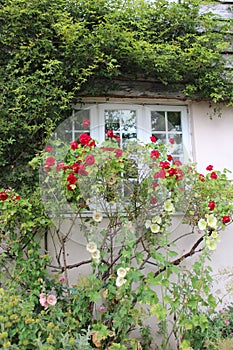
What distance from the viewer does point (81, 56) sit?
3.74 m

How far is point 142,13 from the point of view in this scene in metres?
3.99

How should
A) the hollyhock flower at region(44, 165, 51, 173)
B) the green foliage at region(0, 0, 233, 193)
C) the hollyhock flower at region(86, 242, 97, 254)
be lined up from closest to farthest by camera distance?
the hollyhock flower at region(86, 242, 97, 254)
the hollyhock flower at region(44, 165, 51, 173)
the green foliage at region(0, 0, 233, 193)

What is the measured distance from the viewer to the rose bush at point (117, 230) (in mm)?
2922

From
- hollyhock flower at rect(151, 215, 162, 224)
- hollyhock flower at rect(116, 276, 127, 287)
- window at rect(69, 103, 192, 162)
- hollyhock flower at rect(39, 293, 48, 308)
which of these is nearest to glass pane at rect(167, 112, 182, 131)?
window at rect(69, 103, 192, 162)

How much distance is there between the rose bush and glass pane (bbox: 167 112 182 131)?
84 cm

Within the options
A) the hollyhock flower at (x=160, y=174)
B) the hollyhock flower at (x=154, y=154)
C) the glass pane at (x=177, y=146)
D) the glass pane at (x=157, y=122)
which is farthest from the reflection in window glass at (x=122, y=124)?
the hollyhock flower at (x=160, y=174)

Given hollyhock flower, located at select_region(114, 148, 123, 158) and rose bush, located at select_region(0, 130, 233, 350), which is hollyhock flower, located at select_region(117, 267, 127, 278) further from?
hollyhock flower, located at select_region(114, 148, 123, 158)

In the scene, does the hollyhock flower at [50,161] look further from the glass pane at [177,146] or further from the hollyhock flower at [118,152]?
the glass pane at [177,146]

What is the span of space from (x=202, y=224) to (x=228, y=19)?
7.44ft

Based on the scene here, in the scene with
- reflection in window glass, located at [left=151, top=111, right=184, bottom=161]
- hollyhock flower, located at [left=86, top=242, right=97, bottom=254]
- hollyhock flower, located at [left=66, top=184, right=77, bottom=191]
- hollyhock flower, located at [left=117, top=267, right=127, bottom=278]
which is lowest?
hollyhock flower, located at [left=117, top=267, right=127, bottom=278]

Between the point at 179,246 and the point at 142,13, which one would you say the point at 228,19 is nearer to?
the point at 142,13

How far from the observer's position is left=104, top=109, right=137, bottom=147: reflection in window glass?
3.83 m

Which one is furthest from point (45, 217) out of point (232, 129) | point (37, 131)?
point (232, 129)

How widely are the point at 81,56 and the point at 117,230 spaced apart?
1594mm
